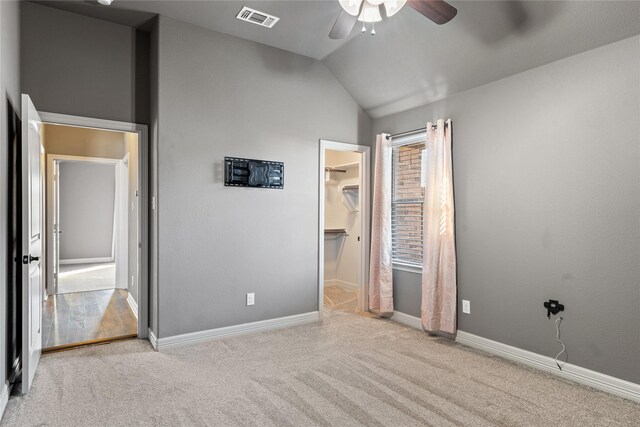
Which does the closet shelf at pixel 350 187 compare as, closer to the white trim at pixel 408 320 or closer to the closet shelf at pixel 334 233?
the closet shelf at pixel 334 233

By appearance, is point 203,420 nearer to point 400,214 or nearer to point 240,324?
point 240,324

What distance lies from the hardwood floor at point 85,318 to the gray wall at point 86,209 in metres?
3.52

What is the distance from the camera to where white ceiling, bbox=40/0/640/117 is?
2.67 m

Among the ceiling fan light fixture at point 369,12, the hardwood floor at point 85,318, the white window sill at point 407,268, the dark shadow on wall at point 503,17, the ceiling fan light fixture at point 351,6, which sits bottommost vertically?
the hardwood floor at point 85,318

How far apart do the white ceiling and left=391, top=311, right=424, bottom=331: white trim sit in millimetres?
2365

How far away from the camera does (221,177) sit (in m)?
3.71

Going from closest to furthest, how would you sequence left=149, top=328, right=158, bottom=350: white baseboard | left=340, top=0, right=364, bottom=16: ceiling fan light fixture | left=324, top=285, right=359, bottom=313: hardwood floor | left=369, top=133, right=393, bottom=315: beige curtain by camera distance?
1. left=340, top=0, right=364, bottom=16: ceiling fan light fixture
2. left=149, top=328, right=158, bottom=350: white baseboard
3. left=369, top=133, right=393, bottom=315: beige curtain
4. left=324, top=285, right=359, bottom=313: hardwood floor

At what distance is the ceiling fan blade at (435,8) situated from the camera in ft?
7.50

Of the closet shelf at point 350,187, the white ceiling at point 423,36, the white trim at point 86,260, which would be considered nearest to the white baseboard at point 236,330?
the closet shelf at point 350,187

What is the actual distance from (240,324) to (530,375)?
261 centimetres

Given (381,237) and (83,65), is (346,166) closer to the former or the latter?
(381,237)

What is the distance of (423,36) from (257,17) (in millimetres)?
1498

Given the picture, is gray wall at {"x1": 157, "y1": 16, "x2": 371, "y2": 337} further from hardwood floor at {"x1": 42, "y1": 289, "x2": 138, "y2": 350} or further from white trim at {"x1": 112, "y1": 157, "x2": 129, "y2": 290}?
white trim at {"x1": 112, "y1": 157, "x2": 129, "y2": 290}

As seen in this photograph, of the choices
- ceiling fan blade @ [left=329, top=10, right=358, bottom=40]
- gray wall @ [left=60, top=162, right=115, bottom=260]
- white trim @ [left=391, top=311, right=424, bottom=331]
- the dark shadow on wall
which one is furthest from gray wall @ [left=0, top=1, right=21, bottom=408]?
gray wall @ [left=60, top=162, right=115, bottom=260]
